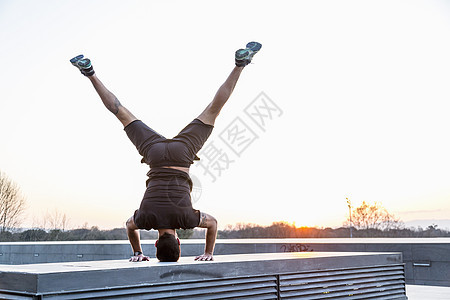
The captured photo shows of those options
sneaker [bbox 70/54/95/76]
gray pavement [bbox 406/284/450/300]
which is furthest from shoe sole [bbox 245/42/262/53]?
gray pavement [bbox 406/284/450/300]

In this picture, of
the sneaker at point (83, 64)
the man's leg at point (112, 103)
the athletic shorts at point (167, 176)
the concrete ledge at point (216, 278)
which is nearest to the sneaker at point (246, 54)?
the athletic shorts at point (167, 176)

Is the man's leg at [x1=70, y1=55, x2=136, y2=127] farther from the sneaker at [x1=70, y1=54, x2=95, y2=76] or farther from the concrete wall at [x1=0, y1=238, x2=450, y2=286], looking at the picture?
the concrete wall at [x1=0, y1=238, x2=450, y2=286]

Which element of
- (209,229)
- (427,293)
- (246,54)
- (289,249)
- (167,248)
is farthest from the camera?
(289,249)

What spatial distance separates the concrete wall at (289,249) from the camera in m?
9.12

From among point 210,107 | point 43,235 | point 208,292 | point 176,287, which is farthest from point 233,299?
point 43,235

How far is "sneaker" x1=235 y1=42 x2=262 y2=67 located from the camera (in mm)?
5004

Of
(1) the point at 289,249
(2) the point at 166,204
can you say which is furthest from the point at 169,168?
(1) the point at 289,249

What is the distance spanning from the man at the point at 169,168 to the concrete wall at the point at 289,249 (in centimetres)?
609

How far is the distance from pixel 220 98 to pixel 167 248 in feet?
5.79

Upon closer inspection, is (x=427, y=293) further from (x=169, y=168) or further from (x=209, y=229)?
(x=169, y=168)

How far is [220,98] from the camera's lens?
5.16 metres

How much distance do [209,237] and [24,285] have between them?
2.09 metres

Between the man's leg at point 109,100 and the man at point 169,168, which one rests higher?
the man's leg at point 109,100

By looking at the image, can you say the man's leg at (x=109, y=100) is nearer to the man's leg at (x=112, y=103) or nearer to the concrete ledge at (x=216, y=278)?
the man's leg at (x=112, y=103)
